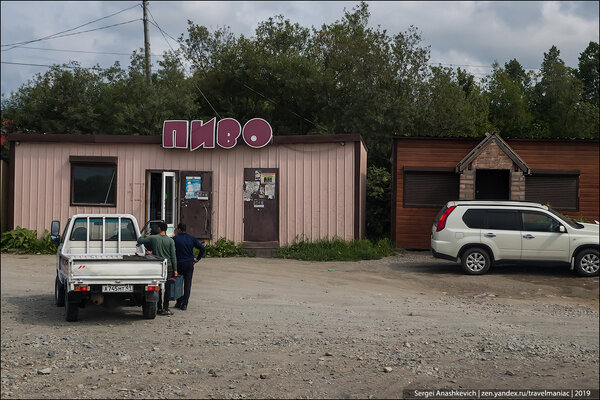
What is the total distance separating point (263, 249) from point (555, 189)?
894 cm

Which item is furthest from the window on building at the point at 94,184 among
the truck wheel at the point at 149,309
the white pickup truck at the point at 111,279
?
the truck wheel at the point at 149,309

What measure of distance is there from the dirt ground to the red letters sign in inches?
236

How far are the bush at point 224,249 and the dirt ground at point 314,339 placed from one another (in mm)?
4683

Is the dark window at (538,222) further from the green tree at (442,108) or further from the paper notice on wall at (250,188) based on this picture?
the green tree at (442,108)

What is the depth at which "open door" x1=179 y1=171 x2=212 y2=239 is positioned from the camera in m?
19.0

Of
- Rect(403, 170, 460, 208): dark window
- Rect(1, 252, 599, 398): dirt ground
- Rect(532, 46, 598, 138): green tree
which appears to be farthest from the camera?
Rect(532, 46, 598, 138): green tree

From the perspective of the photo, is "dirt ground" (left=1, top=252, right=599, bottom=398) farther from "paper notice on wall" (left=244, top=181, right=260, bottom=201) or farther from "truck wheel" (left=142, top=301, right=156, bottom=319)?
"paper notice on wall" (left=244, top=181, right=260, bottom=201)

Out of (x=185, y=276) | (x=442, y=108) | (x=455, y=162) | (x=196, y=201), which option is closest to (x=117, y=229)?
(x=185, y=276)

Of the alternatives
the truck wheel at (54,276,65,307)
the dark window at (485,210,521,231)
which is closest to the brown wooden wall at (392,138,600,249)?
the dark window at (485,210,521,231)

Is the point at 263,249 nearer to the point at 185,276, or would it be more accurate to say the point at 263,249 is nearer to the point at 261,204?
the point at 261,204

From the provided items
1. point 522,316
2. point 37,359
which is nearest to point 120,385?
point 37,359

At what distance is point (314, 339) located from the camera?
27.3ft

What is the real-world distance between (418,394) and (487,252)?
28.6ft

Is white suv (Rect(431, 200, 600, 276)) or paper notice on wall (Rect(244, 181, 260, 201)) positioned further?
paper notice on wall (Rect(244, 181, 260, 201))
